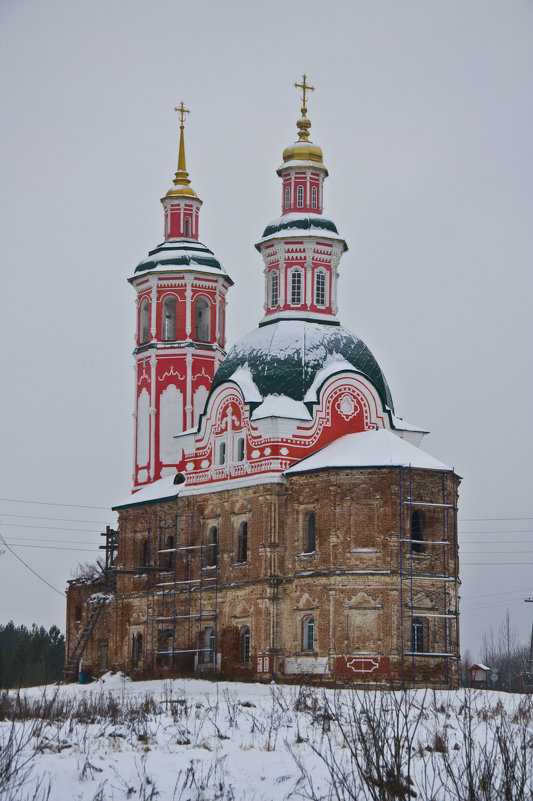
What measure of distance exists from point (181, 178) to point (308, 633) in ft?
76.3

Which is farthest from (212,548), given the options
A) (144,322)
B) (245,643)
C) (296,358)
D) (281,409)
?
(144,322)

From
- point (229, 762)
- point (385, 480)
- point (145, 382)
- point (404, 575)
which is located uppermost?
point (145, 382)

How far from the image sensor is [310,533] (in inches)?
1740

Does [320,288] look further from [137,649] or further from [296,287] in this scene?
[137,649]

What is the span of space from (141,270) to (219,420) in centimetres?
1143

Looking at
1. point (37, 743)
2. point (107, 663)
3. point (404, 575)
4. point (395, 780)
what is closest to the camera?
point (395, 780)

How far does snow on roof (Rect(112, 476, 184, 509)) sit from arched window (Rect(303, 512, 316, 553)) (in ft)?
22.5

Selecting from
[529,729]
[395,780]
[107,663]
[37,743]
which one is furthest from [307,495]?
[395,780]

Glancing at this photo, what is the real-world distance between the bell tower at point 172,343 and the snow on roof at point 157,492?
1.08 m

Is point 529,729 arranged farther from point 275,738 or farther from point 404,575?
point 404,575

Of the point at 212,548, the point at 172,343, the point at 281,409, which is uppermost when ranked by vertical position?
the point at 172,343

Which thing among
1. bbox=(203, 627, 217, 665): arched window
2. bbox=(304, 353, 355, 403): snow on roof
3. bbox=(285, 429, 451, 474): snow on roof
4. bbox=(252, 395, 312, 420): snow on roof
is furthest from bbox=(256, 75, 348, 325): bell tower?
bbox=(203, 627, 217, 665): arched window

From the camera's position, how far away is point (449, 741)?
23.8 m

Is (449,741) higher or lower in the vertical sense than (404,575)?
lower
